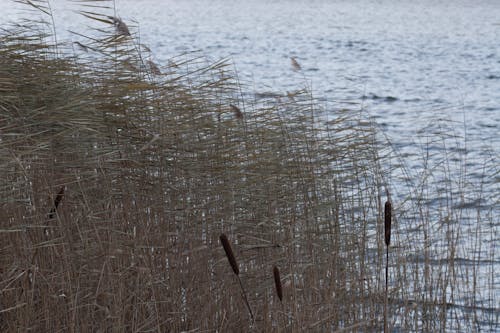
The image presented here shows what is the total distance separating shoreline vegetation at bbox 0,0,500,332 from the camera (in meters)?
2.94

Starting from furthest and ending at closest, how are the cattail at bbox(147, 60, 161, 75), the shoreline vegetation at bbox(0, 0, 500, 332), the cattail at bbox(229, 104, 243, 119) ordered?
the cattail at bbox(147, 60, 161, 75) → the cattail at bbox(229, 104, 243, 119) → the shoreline vegetation at bbox(0, 0, 500, 332)

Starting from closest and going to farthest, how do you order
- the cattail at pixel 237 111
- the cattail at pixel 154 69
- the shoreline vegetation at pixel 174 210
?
the shoreline vegetation at pixel 174 210, the cattail at pixel 237 111, the cattail at pixel 154 69

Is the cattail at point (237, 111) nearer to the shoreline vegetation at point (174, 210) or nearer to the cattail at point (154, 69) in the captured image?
the shoreline vegetation at point (174, 210)

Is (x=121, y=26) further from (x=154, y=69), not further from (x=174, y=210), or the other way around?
(x=174, y=210)

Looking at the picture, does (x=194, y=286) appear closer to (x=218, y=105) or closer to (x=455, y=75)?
(x=218, y=105)

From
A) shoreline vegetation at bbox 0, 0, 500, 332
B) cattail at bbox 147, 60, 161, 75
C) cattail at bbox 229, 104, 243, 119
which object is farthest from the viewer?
cattail at bbox 147, 60, 161, 75

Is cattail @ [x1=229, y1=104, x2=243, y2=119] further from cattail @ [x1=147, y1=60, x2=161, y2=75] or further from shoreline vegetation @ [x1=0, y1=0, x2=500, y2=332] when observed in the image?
cattail @ [x1=147, y1=60, x2=161, y2=75]

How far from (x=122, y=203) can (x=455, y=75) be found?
1286 centimetres

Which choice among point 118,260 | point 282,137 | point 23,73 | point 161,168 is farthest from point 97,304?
point 282,137

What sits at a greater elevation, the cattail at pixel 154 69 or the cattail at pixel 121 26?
the cattail at pixel 121 26

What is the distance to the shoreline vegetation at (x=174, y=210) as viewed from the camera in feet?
9.65

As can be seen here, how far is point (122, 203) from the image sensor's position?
324 cm

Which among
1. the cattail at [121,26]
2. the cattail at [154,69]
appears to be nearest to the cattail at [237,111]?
the cattail at [154,69]

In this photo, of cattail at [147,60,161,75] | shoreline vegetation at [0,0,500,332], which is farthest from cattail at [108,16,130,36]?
cattail at [147,60,161,75]
